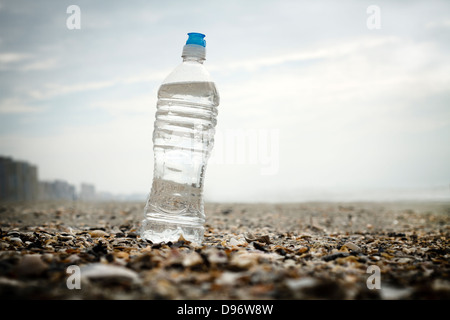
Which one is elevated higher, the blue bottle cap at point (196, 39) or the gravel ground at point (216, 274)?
the blue bottle cap at point (196, 39)

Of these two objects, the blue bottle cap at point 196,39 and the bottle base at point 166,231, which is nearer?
the blue bottle cap at point 196,39

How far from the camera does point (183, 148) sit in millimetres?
4742

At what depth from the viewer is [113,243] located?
12.5 ft

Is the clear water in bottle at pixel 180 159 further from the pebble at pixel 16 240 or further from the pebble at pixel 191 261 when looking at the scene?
the pebble at pixel 191 261

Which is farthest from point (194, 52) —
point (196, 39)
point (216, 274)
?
point (216, 274)

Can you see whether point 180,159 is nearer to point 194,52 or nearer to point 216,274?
point 194,52

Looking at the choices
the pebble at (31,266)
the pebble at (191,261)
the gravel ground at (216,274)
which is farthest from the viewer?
the pebble at (191,261)

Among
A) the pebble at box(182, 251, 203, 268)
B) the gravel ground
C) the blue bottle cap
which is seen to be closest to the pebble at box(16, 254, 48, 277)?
the gravel ground

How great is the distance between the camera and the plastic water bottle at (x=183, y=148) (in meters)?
4.27

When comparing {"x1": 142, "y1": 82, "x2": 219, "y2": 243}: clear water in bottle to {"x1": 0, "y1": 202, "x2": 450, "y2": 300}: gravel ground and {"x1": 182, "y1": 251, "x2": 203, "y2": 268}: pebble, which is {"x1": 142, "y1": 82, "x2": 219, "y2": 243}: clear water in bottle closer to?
{"x1": 0, "y1": 202, "x2": 450, "y2": 300}: gravel ground

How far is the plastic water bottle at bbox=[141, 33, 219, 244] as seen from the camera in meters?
4.27

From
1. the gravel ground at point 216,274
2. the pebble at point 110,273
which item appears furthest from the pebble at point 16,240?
the pebble at point 110,273
